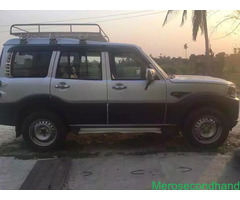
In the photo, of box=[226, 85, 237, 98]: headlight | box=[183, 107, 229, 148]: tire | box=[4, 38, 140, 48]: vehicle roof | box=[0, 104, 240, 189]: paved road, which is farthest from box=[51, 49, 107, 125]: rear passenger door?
box=[226, 85, 237, 98]: headlight

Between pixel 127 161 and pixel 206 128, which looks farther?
pixel 206 128

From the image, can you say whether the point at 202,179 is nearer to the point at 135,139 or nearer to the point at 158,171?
the point at 158,171

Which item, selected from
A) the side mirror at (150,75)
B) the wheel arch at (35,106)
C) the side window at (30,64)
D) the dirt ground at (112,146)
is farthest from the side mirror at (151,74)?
the side window at (30,64)

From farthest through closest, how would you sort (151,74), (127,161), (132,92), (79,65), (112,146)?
(112,146), (79,65), (132,92), (151,74), (127,161)

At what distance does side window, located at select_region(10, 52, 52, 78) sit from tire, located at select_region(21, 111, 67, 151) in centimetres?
75

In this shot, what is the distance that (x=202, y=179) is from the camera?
4.65m

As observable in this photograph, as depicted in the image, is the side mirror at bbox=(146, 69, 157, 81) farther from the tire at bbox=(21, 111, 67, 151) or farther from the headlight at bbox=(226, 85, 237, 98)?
the tire at bbox=(21, 111, 67, 151)

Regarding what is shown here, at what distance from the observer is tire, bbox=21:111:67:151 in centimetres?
601

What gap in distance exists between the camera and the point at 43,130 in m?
6.10

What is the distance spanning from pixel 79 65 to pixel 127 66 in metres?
0.88

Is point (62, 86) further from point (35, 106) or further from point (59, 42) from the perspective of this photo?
point (59, 42)

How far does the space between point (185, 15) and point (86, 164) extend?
14567mm

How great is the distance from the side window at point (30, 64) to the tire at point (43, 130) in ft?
2.46

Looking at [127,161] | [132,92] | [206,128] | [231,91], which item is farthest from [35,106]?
[231,91]
